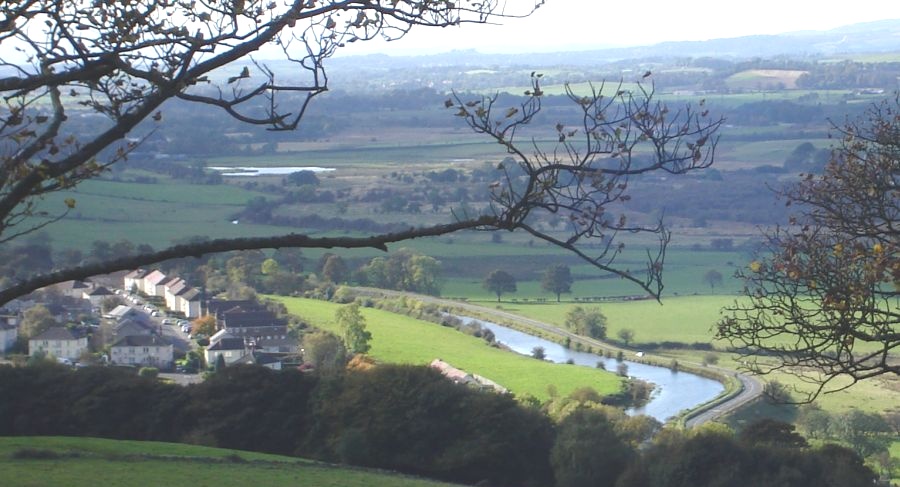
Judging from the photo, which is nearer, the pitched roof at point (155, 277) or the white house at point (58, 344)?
the white house at point (58, 344)

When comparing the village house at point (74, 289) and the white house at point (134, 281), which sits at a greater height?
the village house at point (74, 289)

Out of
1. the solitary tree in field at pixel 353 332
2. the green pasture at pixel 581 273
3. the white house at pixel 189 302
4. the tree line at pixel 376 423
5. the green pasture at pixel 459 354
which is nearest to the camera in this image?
the tree line at pixel 376 423

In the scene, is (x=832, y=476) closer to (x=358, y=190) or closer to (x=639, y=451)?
(x=639, y=451)

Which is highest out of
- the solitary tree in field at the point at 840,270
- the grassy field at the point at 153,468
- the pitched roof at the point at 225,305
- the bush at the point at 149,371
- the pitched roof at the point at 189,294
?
the solitary tree in field at the point at 840,270

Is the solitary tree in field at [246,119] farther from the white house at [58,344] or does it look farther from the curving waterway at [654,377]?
the white house at [58,344]

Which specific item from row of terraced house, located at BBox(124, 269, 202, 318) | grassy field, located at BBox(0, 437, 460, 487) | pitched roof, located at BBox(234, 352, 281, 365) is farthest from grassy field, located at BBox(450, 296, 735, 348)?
grassy field, located at BBox(0, 437, 460, 487)

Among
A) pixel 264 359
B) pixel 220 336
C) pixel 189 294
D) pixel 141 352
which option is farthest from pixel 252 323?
pixel 189 294

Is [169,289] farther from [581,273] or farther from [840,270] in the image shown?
[840,270]

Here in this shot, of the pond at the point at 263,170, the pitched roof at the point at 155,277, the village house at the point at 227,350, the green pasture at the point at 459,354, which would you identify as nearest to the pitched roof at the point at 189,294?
the green pasture at the point at 459,354
